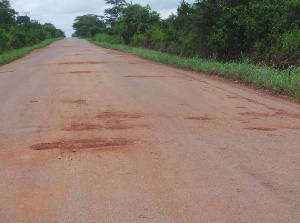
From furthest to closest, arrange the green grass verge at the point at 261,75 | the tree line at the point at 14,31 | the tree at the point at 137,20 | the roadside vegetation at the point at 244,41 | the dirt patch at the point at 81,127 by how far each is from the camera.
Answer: the tree at the point at 137,20 < the tree line at the point at 14,31 < the roadside vegetation at the point at 244,41 < the green grass verge at the point at 261,75 < the dirt patch at the point at 81,127

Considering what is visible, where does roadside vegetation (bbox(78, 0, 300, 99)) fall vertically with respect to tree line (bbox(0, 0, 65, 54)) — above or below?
above

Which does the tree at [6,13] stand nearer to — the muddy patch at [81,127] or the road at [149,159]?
the road at [149,159]

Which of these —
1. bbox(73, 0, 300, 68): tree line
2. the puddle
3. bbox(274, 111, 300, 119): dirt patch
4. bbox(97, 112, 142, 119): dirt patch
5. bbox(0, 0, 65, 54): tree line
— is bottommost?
bbox(0, 0, 65, 54): tree line

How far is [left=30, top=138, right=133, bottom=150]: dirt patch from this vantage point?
534 cm

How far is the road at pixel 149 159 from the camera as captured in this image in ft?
11.8

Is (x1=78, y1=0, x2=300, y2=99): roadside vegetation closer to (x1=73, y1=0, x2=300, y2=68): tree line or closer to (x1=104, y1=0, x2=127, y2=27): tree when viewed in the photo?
(x1=73, y1=0, x2=300, y2=68): tree line

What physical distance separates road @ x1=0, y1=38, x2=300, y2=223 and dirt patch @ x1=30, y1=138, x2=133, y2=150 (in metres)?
0.01

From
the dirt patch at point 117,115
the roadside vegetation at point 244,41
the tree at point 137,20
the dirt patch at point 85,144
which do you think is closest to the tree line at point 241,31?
the roadside vegetation at point 244,41

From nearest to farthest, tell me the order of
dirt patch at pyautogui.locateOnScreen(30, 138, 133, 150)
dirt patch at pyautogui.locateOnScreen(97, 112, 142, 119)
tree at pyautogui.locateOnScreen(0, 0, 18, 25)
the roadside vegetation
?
dirt patch at pyautogui.locateOnScreen(30, 138, 133, 150) → dirt patch at pyautogui.locateOnScreen(97, 112, 142, 119) → the roadside vegetation → tree at pyautogui.locateOnScreen(0, 0, 18, 25)

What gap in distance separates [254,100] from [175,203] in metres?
5.70

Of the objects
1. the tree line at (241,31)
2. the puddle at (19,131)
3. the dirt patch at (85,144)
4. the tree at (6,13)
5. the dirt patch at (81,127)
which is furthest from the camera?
the tree at (6,13)

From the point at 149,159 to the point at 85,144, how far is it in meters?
1.04

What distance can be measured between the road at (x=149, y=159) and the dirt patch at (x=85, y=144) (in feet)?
0.04

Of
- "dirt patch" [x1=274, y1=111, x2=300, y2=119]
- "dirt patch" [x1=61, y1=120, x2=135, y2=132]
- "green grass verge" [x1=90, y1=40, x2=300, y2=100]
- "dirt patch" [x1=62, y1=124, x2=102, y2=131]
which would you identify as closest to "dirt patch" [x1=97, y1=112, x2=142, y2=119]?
"dirt patch" [x1=61, y1=120, x2=135, y2=132]
